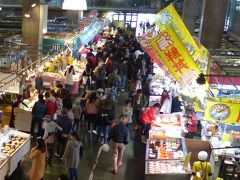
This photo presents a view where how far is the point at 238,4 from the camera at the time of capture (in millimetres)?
25359

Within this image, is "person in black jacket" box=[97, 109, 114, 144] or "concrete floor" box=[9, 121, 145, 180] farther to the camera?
"person in black jacket" box=[97, 109, 114, 144]

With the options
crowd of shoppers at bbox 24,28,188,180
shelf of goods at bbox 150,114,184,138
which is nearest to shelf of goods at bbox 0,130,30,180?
crowd of shoppers at bbox 24,28,188,180

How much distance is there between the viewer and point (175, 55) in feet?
36.9

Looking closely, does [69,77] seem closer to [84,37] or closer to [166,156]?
[84,37]

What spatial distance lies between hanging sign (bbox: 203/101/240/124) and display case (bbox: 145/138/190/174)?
1252 millimetres

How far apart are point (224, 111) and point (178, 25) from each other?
5.15 metres

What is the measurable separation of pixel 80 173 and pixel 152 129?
248 centimetres

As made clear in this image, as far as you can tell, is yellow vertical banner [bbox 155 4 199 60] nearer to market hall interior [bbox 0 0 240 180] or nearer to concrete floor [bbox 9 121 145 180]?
market hall interior [bbox 0 0 240 180]

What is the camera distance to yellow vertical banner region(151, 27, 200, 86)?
11.2 m

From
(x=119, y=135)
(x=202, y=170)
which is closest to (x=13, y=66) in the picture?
(x=119, y=135)

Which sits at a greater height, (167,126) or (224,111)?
(224,111)

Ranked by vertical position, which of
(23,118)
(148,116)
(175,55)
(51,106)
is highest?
(175,55)

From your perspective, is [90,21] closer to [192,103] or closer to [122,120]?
[192,103]

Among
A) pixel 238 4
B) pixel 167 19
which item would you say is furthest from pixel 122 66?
pixel 238 4
